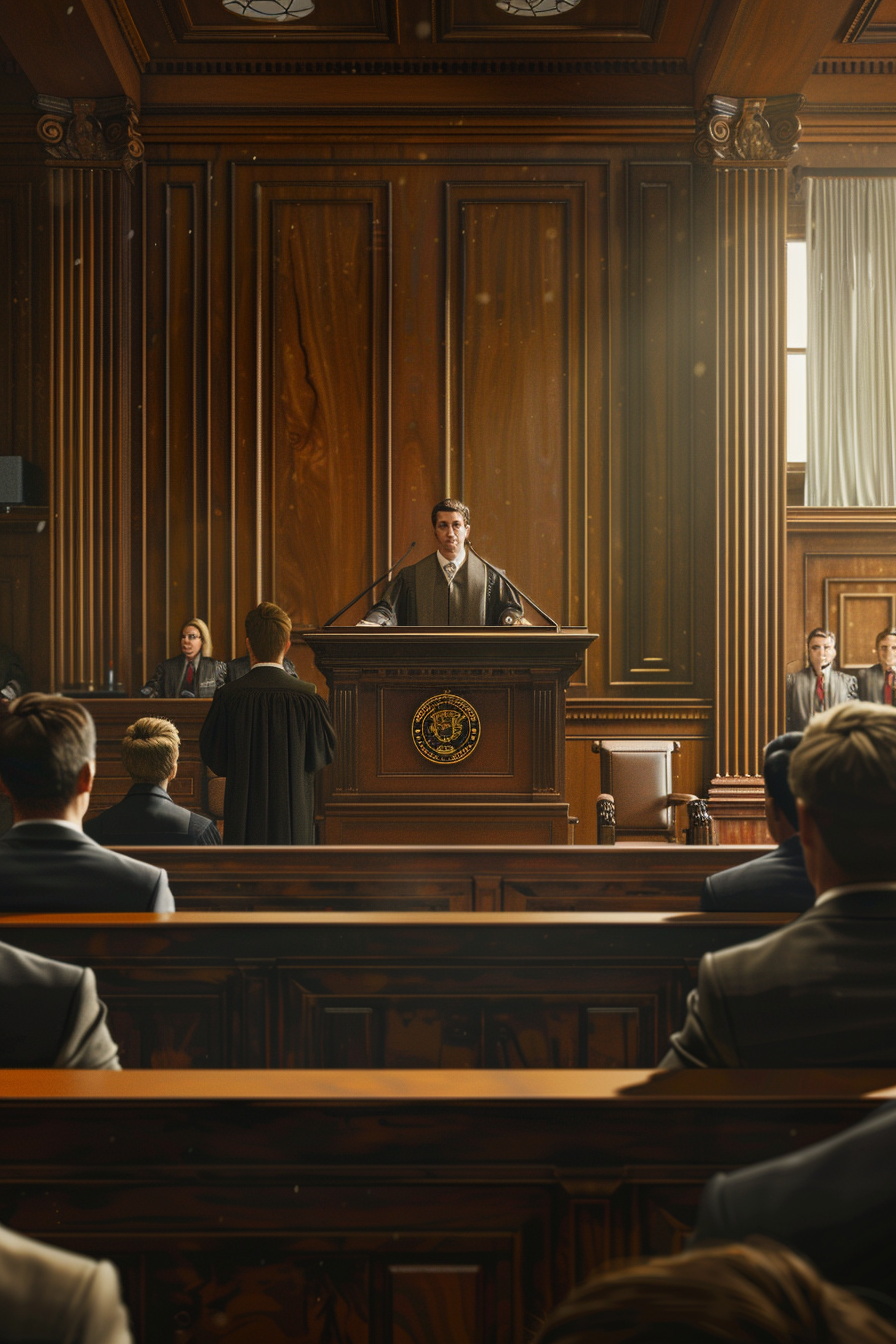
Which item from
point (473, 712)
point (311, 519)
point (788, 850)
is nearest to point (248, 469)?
point (311, 519)

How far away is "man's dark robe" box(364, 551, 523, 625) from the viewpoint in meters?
5.64

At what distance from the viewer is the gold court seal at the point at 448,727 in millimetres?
4645

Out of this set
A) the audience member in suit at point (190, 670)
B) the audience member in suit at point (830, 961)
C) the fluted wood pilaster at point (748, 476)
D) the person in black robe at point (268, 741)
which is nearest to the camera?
the audience member in suit at point (830, 961)

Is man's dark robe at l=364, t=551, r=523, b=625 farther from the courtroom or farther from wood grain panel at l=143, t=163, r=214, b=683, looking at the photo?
wood grain panel at l=143, t=163, r=214, b=683

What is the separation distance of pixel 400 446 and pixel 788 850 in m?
5.81

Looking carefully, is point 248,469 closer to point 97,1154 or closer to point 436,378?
point 436,378

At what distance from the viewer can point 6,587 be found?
7.85 m

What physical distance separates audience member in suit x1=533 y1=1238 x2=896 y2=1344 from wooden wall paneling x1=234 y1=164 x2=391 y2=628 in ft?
24.0

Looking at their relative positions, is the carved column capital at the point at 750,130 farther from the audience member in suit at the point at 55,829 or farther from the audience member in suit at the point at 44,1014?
the audience member in suit at the point at 44,1014

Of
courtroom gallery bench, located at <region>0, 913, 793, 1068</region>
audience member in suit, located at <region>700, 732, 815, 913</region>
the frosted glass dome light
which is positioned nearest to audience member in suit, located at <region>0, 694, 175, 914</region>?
courtroom gallery bench, located at <region>0, 913, 793, 1068</region>

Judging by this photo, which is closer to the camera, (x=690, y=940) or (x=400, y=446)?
(x=690, y=940)

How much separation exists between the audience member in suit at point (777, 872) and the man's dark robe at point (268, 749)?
7.47ft

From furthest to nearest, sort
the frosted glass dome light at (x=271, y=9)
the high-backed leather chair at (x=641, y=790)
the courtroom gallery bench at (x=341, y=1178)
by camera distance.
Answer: the frosted glass dome light at (x=271, y=9), the high-backed leather chair at (x=641, y=790), the courtroom gallery bench at (x=341, y=1178)

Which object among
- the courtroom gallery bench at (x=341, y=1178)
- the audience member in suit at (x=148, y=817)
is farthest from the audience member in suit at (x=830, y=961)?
the audience member in suit at (x=148, y=817)
